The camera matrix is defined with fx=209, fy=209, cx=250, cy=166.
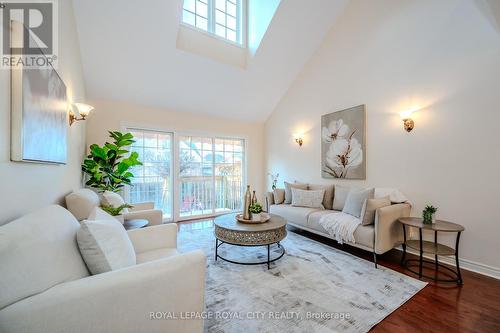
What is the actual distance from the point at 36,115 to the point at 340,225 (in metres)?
3.20

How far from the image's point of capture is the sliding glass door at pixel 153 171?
4098mm

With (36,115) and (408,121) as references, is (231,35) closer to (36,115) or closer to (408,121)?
(408,121)

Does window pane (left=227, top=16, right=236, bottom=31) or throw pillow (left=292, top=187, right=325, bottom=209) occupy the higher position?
window pane (left=227, top=16, right=236, bottom=31)

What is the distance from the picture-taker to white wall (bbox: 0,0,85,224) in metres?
1.11

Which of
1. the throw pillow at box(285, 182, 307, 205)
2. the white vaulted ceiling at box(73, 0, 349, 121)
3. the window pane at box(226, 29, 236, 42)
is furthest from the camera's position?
the throw pillow at box(285, 182, 307, 205)

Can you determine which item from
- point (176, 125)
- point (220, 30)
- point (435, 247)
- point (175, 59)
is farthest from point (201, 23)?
point (435, 247)

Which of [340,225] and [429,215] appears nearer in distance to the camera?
[429,215]

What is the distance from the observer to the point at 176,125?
14.5 ft

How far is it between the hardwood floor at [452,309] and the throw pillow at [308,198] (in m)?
1.58

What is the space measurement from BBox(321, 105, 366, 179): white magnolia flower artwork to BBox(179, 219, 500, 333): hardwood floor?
1768 millimetres

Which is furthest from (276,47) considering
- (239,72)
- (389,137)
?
(389,137)

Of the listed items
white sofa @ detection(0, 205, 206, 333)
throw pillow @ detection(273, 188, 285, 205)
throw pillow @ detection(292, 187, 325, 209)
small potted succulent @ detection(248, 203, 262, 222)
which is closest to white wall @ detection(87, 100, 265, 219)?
throw pillow @ detection(273, 188, 285, 205)

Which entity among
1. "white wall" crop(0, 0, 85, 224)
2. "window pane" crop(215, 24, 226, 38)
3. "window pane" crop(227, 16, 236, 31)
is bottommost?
"white wall" crop(0, 0, 85, 224)

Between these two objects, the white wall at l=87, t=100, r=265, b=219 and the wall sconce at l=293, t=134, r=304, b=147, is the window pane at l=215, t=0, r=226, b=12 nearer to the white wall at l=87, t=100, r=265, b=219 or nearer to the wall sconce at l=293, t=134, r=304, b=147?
the white wall at l=87, t=100, r=265, b=219
